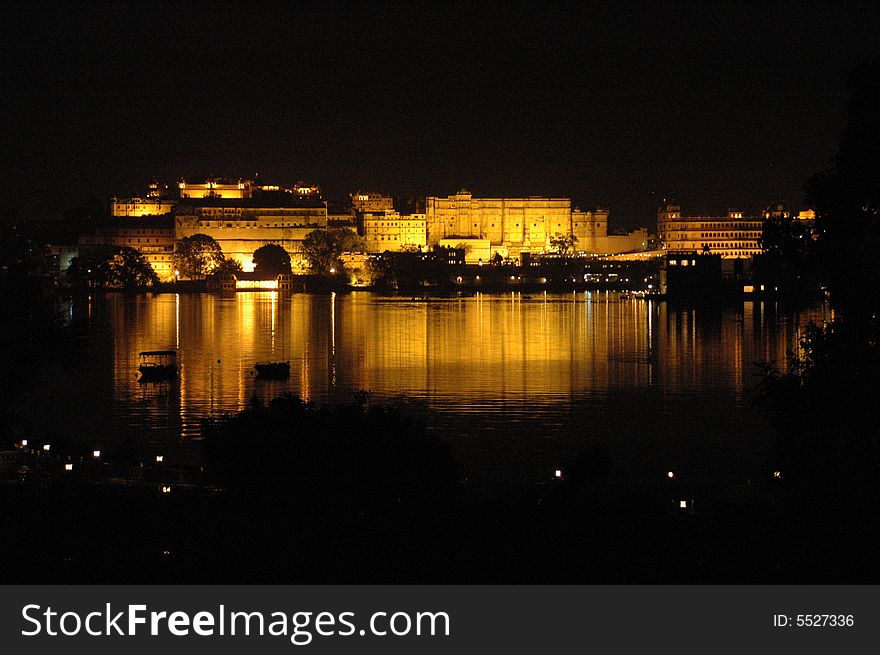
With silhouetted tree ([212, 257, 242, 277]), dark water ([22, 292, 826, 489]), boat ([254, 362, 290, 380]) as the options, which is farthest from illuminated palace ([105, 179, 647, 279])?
boat ([254, 362, 290, 380])

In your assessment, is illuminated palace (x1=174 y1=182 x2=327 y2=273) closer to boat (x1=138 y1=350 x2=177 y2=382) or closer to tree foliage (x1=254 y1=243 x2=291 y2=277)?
tree foliage (x1=254 y1=243 x2=291 y2=277)

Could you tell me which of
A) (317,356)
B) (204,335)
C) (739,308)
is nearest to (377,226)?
(739,308)

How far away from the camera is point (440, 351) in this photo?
27188 mm

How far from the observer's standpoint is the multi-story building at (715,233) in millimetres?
79562

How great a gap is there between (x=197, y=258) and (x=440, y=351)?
128ft

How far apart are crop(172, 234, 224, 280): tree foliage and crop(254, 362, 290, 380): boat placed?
42.0 metres

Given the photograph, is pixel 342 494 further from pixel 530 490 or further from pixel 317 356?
pixel 317 356

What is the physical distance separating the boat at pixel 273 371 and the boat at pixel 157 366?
135cm

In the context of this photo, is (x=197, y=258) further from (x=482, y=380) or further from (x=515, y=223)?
(x=482, y=380)

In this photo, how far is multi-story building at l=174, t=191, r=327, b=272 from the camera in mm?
68875

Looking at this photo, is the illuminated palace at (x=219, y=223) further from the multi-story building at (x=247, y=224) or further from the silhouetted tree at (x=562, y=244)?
the silhouetted tree at (x=562, y=244)

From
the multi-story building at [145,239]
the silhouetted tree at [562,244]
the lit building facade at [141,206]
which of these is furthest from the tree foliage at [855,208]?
the silhouetted tree at [562,244]

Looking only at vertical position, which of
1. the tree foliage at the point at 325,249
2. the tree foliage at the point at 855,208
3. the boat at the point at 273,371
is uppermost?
the tree foliage at the point at 325,249

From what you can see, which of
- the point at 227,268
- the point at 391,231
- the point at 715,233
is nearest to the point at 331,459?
the point at 227,268
